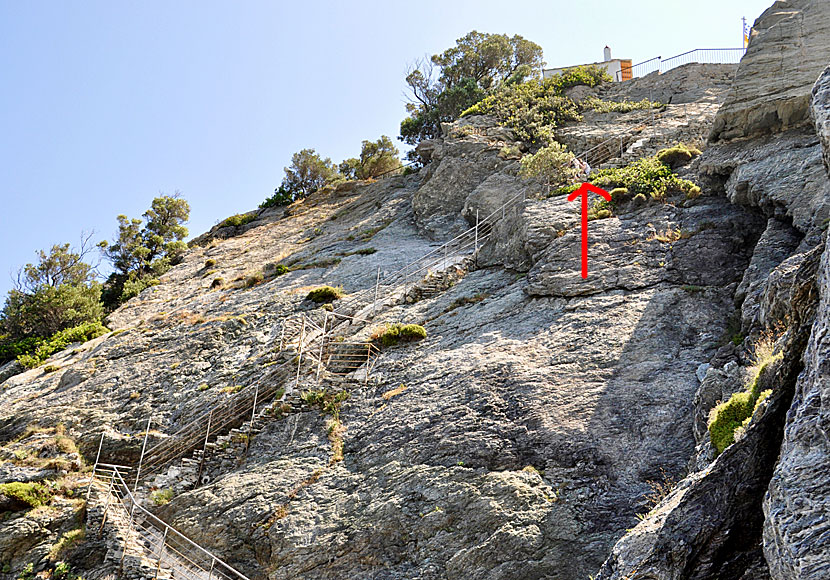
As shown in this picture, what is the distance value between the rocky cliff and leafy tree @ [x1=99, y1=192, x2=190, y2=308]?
1627 cm

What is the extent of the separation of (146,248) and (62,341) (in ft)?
54.6

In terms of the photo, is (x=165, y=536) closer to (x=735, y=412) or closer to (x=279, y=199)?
(x=735, y=412)

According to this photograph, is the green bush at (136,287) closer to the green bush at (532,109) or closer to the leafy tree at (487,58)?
the green bush at (532,109)

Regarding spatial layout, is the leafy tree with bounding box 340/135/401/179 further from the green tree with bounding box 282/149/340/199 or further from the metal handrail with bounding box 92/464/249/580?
the metal handrail with bounding box 92/464/249/580

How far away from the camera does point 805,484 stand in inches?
363

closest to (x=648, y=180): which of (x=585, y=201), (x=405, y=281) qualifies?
(x=585, y=201)

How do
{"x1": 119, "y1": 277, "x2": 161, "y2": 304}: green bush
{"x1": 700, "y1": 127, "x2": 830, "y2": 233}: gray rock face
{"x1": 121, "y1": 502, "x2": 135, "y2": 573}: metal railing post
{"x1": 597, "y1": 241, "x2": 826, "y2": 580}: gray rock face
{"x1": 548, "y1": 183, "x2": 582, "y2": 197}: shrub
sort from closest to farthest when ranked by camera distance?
1. {"x1": 597, "y1": 241, "x2": 826, "y2": 580}: gray rock face
2. {"x1": 121, "y1": 502, "x2": 135, "y2": 573}: metal railing post
3. {"x1": 700, "y1": 127, "x2": 830, "y2": 233}: gray rock face
4. {"x1": 548, "y1": 183, "x2": 582, "y2": 197}: shrub
5. {"x1": 119, "y1": 277, "x2": 161, "y2": 304}: green bush

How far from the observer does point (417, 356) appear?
2373cm

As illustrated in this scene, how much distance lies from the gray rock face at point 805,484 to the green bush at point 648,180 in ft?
56.2

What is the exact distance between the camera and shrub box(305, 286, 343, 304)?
31500mm

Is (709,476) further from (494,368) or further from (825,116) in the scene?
(494,368)

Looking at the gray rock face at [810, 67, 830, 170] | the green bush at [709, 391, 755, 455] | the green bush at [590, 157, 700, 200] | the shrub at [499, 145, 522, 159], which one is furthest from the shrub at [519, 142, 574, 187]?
the green bush at [709, 391, 755, 455]

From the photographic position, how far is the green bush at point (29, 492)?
22547 millimetres

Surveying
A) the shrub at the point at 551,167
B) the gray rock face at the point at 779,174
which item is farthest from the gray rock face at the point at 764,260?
the shrub at the point at 551,167
